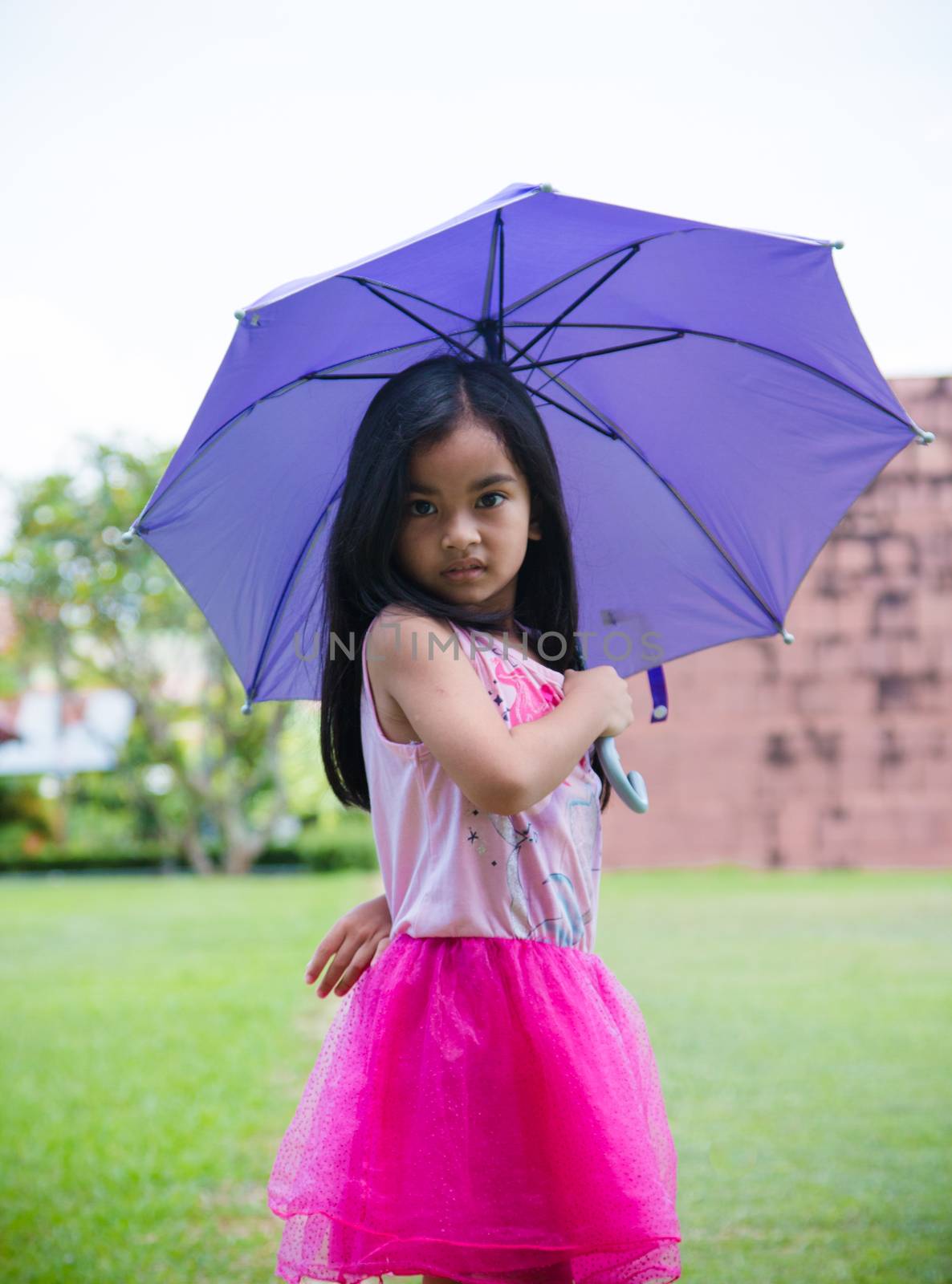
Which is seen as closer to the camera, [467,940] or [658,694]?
[467,940]

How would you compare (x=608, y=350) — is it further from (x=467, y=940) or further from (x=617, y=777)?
(x=467, y=940)

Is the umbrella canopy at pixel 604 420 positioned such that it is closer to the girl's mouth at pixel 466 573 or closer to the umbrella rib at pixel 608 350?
the umbrella rib at pixel 608 350

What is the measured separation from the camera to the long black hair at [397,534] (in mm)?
1514

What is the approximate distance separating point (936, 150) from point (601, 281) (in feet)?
8.48

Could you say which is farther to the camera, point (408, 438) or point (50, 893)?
point (50, 893)

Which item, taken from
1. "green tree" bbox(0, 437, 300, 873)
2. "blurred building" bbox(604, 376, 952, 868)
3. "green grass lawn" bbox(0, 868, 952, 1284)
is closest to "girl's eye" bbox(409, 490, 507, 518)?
"green grass lawn" bbox(0, 868, 952, 1284)

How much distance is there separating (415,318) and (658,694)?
64 cm

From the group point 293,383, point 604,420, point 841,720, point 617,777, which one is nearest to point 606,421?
point 604,420

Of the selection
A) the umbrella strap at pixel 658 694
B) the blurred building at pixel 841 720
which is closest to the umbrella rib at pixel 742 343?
the umbrella strap at pixel 658 694

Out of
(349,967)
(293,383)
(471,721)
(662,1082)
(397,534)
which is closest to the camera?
(471,721)

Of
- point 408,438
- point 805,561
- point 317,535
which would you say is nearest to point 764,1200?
point 805,561

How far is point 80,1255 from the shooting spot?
3.04 m

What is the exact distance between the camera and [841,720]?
1109 centimetres

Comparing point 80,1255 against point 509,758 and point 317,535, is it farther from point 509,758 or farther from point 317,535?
point 509,758
